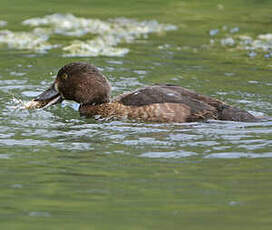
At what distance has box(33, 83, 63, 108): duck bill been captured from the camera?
9.06 metres

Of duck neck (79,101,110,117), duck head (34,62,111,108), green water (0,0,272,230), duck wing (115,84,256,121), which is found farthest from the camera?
duck head (34,62,111,108)

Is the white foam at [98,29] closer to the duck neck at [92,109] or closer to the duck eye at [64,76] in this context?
the duck eye at [64,76]

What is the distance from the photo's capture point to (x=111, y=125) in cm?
815

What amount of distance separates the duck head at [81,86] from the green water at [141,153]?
0.78 ft

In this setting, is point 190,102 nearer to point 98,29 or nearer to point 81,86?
point 81,86

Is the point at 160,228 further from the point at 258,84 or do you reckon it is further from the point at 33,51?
the point at 33,51

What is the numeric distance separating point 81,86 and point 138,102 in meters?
0.98

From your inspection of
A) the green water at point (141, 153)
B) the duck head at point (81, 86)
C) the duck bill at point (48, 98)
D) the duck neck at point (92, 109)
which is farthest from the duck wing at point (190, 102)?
the duck bill at point (48, 98)

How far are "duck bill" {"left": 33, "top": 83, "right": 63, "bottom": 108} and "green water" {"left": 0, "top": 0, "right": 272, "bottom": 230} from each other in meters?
0.14

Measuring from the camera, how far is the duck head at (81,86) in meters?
8.93

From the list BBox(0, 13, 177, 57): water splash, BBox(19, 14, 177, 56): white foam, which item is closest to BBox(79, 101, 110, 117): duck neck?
BBox(0, 13, 177, 57): water splash

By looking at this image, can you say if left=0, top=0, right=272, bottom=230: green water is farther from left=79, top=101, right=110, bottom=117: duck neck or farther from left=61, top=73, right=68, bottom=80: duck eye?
left=61, top=73, right=68, bottom=80: duck eye

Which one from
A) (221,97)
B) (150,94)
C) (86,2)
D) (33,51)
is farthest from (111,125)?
(86,2)

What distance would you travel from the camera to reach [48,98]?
9.13m
